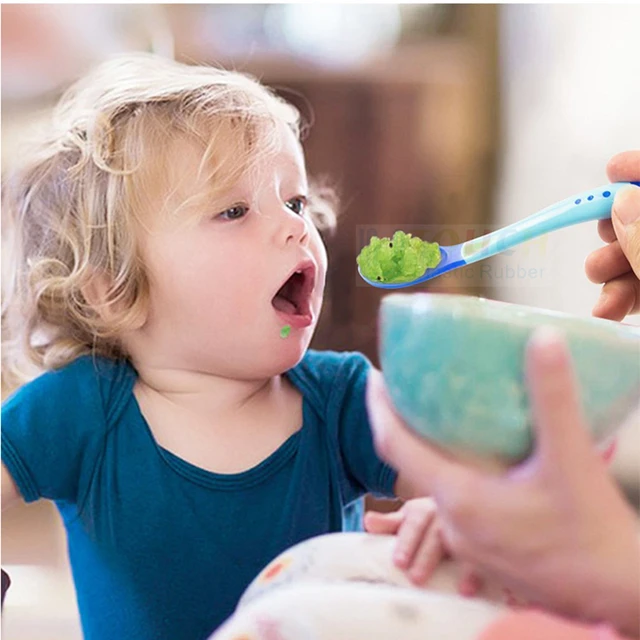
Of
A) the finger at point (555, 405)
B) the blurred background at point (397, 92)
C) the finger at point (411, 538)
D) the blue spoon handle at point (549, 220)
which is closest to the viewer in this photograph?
the finger at point (555, 405)

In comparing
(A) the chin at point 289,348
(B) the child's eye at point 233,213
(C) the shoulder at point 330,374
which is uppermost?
(B) the child's eye at point 233,213

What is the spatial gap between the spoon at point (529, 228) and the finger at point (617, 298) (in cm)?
9

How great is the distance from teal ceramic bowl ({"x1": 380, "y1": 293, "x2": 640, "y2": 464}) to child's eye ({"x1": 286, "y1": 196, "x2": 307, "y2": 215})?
22cm

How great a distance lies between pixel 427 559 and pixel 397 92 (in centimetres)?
36

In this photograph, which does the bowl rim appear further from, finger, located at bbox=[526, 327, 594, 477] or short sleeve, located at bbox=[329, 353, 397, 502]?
short sleeve, located at bbox=[329, 353, 397, 502]

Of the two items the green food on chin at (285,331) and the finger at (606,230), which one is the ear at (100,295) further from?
the finger at (606,230)

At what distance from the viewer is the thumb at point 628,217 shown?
1.58 feet

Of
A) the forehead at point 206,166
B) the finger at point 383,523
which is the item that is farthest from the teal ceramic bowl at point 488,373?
the forehead at point 206,166

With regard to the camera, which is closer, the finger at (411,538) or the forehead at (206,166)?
the finger at (411,538)

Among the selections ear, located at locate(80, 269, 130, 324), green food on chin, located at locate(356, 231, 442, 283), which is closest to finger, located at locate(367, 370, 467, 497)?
green food on chin, located at locate(356, 231, 442, 283)

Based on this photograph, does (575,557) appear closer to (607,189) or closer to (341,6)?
(607,189)

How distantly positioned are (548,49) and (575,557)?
17.1 inches

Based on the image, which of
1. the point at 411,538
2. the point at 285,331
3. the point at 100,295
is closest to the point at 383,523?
the point at 411,538

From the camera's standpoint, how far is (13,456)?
53 cm
